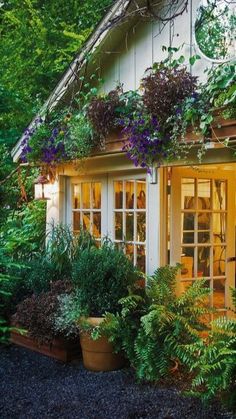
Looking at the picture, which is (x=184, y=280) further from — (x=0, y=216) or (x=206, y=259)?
(x=0, y=216)

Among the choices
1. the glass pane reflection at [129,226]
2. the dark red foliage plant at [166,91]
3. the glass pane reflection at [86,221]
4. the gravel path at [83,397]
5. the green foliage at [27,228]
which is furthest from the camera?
the green foliage at [27,228]

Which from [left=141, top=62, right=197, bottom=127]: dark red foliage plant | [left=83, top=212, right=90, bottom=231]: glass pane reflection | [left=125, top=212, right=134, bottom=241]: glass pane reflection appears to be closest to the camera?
[left=141, top=62, right=197, bottom=127]: dark red foliage plant

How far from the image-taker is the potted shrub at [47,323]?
209 inches

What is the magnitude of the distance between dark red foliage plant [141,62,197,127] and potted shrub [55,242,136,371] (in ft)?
5.14

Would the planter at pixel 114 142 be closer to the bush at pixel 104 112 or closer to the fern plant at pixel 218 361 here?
the bush at pixel 104 112

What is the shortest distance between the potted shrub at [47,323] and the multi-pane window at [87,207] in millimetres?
1267

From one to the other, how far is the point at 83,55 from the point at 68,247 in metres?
2.39

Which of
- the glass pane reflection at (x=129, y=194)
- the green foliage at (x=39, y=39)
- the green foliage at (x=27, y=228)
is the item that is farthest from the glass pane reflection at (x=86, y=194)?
the green foliage at (x=39, y=39)

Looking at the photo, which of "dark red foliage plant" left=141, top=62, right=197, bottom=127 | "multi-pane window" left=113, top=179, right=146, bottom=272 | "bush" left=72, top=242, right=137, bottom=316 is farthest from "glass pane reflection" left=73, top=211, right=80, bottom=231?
"dark red foliage plant" left=141, top=62, right=197, bottom=127

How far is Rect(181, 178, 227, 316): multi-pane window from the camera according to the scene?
561 centimetres

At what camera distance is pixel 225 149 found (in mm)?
4715

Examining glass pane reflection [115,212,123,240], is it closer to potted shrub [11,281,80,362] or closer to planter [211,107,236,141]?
potted shrub [11,281,80,362]

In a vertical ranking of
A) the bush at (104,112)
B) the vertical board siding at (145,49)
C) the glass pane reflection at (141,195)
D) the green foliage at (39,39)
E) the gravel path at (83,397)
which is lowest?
the gravel path at (83,397)

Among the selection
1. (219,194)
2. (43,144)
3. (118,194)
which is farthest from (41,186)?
(219,194)
